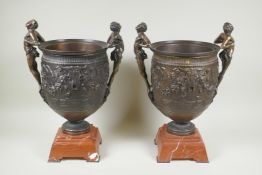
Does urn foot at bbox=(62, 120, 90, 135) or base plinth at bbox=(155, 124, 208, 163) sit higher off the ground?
urn foot at bbox=(62, 120, 90, 135)

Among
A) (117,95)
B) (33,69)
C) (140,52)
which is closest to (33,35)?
(33,69)

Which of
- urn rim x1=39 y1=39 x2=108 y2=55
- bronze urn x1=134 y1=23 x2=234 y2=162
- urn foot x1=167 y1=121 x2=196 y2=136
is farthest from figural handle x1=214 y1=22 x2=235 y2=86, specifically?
urn rim x1=39 y1=39 x2=108 y2=55

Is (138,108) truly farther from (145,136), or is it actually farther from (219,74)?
(219,74)

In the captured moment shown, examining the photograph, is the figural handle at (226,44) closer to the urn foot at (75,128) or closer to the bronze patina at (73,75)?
the bronze patina at (73,75)

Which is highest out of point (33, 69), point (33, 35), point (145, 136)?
point (33, 35)

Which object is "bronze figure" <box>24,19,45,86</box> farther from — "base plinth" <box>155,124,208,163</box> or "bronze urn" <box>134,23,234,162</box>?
"base plinth" <box>155,124,208,163</box>

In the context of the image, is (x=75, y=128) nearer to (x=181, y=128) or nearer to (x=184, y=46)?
(x=181, y=128)

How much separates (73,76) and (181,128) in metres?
0.85

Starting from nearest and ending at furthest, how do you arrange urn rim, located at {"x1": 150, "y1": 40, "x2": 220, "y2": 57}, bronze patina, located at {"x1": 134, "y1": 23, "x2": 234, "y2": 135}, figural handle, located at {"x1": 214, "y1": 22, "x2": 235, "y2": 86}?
bronze patina, located at {"x1": 134, "y1": 23, "x2": 234, "y2": 135} → figural handle, located at {"x1": 214, "y1": 22, "x2": 235, "y2": 86} → urn rim, located at {"x1": 150, "y1": 40, "x2": 220, "y2": 57}

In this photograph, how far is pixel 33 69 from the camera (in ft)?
11.0

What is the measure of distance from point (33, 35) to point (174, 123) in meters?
1.15

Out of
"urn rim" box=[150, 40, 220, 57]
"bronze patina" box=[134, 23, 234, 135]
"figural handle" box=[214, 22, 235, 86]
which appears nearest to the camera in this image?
"bronze patina" box=[134, 23, 234, 135]

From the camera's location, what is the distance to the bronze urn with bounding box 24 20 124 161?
3129 mm

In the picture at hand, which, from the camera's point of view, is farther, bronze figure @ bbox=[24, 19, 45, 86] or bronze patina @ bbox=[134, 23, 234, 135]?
bronze figure @ bbox=[24, 19, 45, 86]
